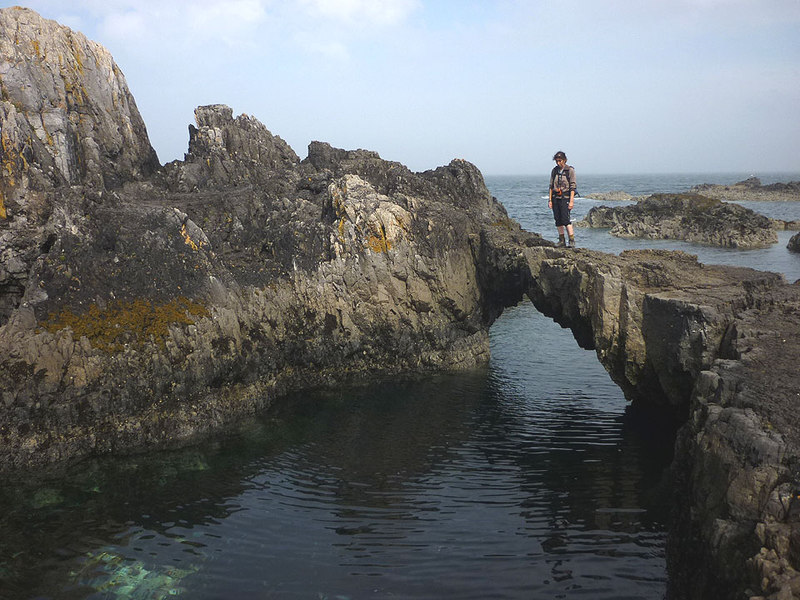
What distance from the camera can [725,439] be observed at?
11055mm

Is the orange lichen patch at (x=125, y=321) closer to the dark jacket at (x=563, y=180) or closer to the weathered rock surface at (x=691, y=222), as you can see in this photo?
the dark jacket at (x=563, y=180)

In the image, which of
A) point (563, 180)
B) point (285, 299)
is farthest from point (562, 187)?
point (285, 299)

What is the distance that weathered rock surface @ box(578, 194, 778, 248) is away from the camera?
58156 mm

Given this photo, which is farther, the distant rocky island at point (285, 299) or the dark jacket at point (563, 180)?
the dark jacket at point (563, 180)

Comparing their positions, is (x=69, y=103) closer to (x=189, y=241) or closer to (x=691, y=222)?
(x=189, y=241)

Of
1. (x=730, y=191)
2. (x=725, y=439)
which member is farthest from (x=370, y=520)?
(x=730, y=191)

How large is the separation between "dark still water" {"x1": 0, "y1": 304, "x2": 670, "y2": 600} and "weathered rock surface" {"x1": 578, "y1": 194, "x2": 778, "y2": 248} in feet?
148

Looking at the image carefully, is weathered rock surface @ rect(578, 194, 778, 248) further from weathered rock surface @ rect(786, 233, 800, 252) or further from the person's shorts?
the person's shorts

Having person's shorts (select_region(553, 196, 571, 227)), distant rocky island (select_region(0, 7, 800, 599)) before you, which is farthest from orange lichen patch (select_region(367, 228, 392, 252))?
person's shorts (select_region(553, 196, 571, 227))

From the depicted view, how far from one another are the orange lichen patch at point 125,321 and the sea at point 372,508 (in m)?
3.95

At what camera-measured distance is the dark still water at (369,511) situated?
502 inches

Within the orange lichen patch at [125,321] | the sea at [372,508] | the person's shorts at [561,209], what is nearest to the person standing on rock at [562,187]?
the person's shorts at [561,209]

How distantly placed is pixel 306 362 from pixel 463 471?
9.04 m

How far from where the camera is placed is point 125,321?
65.6 feet
